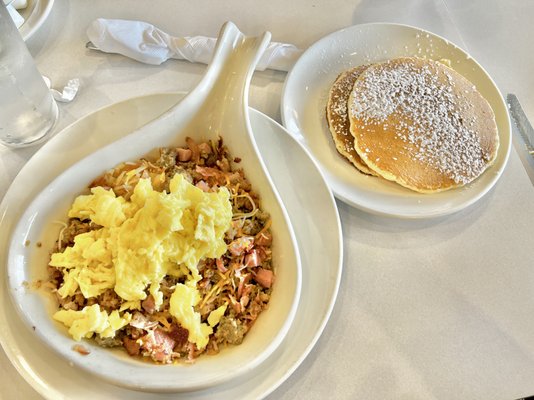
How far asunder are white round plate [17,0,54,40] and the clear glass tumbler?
22 cm

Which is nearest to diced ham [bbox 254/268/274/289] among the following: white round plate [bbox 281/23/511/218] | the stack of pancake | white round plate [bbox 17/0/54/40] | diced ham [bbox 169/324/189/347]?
diced ham [bbox 169/324/189/347]

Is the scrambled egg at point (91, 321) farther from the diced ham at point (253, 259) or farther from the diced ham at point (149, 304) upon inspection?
the diced ham at point (253, 259)

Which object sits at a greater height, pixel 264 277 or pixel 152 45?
pixel 152 45

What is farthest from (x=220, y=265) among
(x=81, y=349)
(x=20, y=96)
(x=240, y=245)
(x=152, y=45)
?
Answer: (x=152, y=45)

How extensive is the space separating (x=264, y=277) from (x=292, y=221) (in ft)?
0.52

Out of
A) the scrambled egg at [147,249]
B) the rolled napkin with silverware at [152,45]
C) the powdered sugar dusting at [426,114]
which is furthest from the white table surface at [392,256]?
the scrambled egg at [147,249]

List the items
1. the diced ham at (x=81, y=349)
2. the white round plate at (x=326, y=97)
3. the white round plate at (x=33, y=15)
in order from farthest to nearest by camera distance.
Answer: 1. the white round plate at (x=33, y=15)
2. the white round plate at (x=326, y=97)
3. the diced ham at (x=81, y=349)

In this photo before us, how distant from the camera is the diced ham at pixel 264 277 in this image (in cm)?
90

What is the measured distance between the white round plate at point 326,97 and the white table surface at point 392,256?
66 mm

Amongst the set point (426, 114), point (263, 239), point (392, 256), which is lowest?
point (392, 256)

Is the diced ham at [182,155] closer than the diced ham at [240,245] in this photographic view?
No

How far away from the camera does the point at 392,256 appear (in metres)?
1.10

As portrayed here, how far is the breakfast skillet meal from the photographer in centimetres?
82

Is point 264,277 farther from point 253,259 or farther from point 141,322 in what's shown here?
point 141,322
